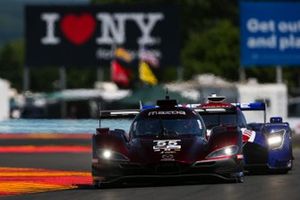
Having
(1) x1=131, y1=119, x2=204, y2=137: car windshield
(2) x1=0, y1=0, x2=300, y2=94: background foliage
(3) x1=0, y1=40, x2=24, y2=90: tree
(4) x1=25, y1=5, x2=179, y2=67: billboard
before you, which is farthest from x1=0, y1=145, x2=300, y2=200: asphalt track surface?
(3) x1=0, y1=40, x2=24, y2=90: tree

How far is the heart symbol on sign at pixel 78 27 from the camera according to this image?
2367 inches

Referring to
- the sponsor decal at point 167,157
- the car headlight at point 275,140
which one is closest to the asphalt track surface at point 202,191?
the sponsor decal at point 167,157

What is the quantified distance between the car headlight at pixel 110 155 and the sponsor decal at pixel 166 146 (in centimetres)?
51

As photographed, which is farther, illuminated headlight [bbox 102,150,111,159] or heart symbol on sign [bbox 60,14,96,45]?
heart symbol on sign [bbox 60,14,96,45]

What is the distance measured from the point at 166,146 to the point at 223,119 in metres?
3.81

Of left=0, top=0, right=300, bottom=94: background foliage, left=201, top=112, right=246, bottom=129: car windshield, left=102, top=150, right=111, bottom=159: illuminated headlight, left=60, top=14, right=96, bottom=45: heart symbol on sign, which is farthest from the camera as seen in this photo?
left=0, top=0, right=300, bottom=94: background foliage

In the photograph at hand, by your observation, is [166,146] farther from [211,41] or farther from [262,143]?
[211,41]

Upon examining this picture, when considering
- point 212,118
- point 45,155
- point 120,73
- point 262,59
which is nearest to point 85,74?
point 120,73

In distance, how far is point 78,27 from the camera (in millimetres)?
60344

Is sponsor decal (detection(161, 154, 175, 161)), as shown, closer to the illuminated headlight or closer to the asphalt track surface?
the asphalt track surface

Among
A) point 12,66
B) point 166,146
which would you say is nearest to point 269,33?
point 166,146

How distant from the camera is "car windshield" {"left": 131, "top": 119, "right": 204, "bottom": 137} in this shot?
16078mm

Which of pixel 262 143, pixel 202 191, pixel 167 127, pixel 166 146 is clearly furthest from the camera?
pixel 262 143

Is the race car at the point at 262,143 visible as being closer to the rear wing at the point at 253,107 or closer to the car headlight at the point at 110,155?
the rear wing at the point at 253,107
